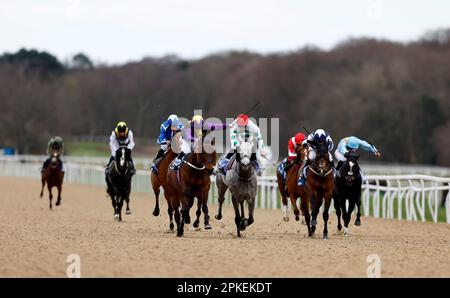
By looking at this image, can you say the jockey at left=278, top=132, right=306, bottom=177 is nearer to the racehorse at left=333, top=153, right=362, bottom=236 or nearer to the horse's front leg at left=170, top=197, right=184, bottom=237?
the racehorse at left=333, top=153, right=362, bottom=236

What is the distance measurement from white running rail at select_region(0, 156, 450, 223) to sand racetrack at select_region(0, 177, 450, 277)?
872 mm

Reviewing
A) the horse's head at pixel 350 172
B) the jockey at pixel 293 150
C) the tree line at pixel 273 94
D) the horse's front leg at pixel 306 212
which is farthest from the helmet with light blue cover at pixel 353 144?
the tree line at pixel 273 94

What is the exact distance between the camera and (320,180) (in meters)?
16.8

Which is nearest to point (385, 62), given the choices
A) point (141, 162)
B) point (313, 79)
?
point (313, 79)

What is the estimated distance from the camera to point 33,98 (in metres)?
85.9

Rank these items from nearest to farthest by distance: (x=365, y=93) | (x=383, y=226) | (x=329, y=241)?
(x=329, y=241)
(x=383, y=226)
(x=365, y=93)

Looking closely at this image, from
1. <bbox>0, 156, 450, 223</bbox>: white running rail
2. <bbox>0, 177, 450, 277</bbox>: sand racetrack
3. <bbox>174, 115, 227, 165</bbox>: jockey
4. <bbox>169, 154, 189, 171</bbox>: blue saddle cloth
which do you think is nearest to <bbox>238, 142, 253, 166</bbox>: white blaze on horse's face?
<bbox>174, 115, 227, 165</bbox>: jockey

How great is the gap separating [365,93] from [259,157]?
195 feet

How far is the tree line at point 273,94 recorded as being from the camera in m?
68.5

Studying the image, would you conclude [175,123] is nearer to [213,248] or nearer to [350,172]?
[350,172]

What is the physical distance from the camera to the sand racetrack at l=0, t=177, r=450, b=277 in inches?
451

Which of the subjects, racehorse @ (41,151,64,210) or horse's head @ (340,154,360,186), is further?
racehorse @ (41,151,64,210)

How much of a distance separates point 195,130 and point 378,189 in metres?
8.65
